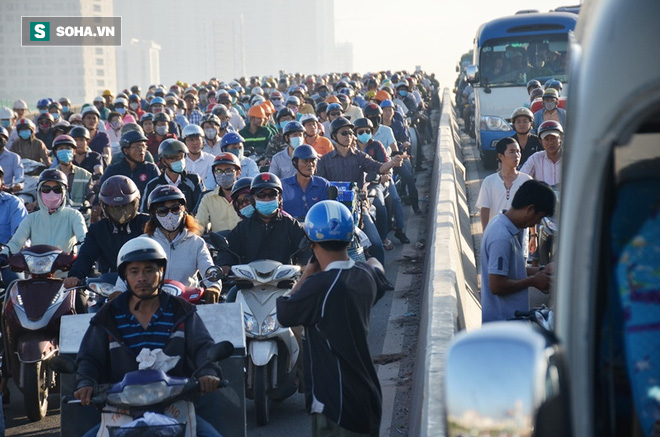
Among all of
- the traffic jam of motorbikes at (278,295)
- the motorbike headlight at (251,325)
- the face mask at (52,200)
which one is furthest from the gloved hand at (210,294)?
the face mask at (52,200)

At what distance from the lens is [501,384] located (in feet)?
8.72

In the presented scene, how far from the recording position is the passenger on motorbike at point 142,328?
6.04 m

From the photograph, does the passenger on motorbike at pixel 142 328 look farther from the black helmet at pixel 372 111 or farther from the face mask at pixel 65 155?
the black helmet at pixel 372 111

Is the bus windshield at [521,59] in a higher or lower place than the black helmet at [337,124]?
higher

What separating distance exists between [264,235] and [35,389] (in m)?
2.03

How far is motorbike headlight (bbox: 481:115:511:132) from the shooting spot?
2306cm

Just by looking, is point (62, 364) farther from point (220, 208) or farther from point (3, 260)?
point (220, 208)

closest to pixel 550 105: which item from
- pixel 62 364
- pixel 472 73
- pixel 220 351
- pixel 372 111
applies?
pixel 372 111

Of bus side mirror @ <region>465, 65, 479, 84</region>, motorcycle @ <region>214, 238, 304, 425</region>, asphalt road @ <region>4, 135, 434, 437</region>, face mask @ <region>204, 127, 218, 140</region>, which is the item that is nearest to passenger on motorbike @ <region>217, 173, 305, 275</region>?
motorcycle @ <region>214, 238, 304, 425</region>

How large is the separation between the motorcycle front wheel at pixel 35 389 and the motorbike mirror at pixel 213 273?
4.67 ft

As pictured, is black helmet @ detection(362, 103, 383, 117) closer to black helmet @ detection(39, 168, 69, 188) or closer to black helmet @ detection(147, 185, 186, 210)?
black helmet @ detection(39, 168, 69, 188)

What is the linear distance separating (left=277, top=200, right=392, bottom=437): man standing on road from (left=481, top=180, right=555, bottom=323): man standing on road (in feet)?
6.04

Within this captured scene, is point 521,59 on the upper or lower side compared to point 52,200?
upper

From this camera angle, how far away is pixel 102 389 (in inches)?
224
